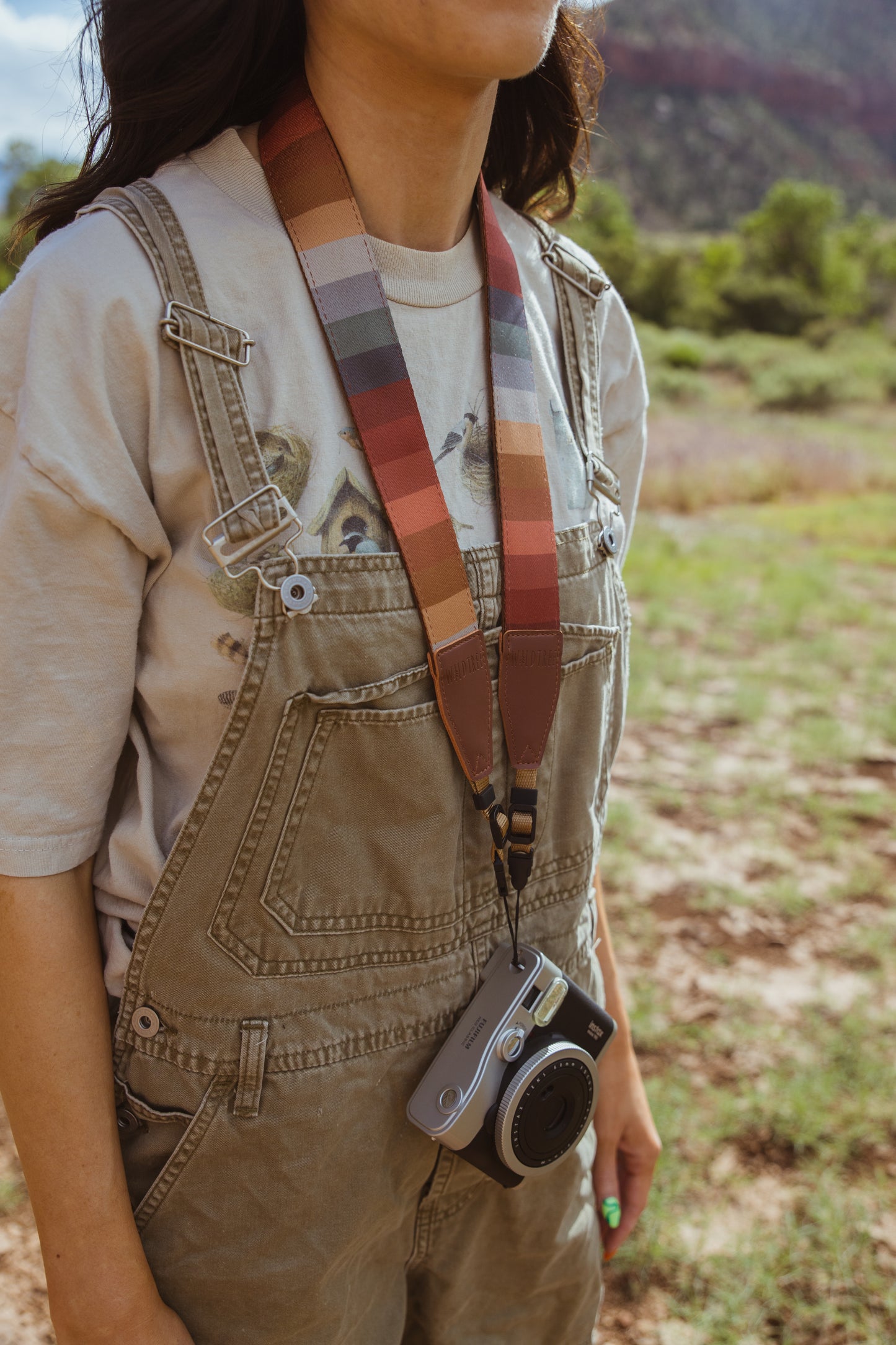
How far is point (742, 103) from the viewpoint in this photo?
220 ft

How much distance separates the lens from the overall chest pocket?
903mm

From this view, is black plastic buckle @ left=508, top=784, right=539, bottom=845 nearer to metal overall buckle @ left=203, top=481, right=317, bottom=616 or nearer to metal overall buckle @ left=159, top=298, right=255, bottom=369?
metal overall buckle @ left=203, top=481, right=317, bottom=616

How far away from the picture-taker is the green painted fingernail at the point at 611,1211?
1.42m

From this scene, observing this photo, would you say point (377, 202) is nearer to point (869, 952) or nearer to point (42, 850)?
point (42, 850)

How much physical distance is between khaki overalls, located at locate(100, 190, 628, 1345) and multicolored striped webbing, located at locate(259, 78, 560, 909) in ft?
0.08

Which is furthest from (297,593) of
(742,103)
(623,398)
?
(742,103)

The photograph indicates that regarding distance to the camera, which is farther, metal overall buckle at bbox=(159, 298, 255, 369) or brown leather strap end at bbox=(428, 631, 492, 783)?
brown leather strap end at bbox=(428, 631, 492, 783)

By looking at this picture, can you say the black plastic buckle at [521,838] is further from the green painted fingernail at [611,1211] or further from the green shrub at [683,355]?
the green shrub at [683,355]

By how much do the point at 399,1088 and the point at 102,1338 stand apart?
35 centimetres

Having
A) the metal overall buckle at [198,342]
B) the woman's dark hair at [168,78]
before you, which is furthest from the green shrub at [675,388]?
the metal overall buckle at [198,342]

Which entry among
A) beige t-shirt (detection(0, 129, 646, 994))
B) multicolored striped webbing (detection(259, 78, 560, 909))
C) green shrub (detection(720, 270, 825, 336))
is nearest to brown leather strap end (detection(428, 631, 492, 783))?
multicolored striped webbing (detection(259, 78, 560, 909))

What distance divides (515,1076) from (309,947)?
264 mm

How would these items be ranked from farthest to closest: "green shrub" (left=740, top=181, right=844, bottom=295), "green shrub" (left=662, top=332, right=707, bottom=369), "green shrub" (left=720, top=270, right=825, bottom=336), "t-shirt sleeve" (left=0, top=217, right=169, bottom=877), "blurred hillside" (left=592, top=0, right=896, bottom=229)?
"blurred hillside" (left=592, top=0, right=896, bottom=229)
"green shrub" (left=740, top=181, right=844, bottom=295)
"green shrub" (left=720, top=270, right=825, bottom=336)
"green shrub" (left=662, top=332, right=707, bottom=369)
"t-shirt sleeve" (left=0, top=217, right=169, bottom=877)

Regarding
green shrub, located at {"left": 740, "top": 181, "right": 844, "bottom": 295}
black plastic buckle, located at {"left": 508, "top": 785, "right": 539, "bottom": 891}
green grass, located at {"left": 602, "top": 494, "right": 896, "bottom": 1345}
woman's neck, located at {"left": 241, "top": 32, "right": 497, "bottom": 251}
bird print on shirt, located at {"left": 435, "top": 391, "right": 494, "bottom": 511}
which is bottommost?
green grass, located at {"left": 602, "top": 494, "right": 896, "bottom": 1345}
